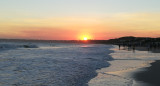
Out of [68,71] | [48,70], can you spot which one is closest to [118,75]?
[68,71]

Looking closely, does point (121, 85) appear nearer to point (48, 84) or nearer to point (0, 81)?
point (48, 84)

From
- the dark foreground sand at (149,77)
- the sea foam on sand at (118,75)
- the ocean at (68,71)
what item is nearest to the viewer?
the sea foam on sand at (118,75)

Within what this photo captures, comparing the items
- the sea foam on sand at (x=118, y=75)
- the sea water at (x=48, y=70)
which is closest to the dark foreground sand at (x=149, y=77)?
the sea foam on sand at (x=118, y=75)

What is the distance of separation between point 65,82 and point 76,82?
2.01 feet

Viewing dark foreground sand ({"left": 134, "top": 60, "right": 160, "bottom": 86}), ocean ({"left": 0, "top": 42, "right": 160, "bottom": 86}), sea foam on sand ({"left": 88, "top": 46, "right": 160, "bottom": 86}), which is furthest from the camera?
ocean ({"left": 0, "top": 42, "right": 160, "bottom": 86})

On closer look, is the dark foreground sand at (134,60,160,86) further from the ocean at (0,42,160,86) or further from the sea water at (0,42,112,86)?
the sea water at (0,42,112,86)

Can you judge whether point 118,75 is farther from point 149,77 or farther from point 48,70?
point 48,70

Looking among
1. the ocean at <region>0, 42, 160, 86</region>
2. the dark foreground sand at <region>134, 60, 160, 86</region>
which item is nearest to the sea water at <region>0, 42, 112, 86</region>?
the ocean at <region>0, 42, 160, 86</region>

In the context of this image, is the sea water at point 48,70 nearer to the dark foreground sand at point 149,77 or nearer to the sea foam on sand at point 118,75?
the sea foam on sand at point 118,75

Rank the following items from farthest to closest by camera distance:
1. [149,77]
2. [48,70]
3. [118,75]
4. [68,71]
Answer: [48,70] → [68,71] → [118,75] → [149,77]

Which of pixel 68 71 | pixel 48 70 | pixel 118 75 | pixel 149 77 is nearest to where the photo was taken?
pixel 149 77

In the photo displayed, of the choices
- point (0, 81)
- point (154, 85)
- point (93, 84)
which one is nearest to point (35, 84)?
point (0, 81)

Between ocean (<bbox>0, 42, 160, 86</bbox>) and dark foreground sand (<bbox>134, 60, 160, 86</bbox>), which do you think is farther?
ocean (<bbox>0, 42, 160, 86</bbox>)

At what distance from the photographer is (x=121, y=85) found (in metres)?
10.0
